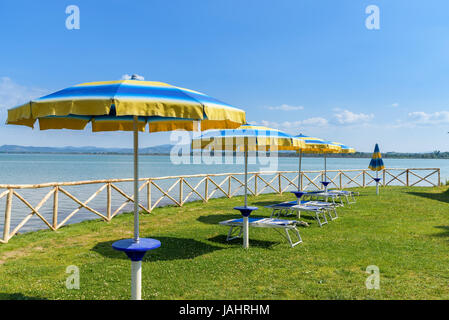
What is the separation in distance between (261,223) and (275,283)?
221cm

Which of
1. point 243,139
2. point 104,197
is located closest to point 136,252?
point 243,139

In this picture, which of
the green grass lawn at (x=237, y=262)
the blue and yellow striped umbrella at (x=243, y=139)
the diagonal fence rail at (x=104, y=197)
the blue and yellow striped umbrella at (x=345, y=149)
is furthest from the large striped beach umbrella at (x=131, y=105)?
the blue and yellow striped umbrella at (x=345, y=149)

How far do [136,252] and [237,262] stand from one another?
2.36 m

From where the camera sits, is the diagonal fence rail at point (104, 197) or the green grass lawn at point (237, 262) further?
the diagonal fence rail at point (104, 197)

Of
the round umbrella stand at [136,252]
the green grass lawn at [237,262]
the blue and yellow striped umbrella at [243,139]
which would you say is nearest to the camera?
the round umbrella stand at [136,252]

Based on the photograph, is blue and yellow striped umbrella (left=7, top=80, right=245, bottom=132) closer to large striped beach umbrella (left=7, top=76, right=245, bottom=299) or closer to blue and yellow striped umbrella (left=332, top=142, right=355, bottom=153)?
large striped beach umbrella (left=7, top=76, right=245, bottom=299)

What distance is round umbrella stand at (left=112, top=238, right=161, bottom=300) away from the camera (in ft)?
11.1

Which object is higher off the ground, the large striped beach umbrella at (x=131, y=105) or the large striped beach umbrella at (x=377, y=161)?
the large striped beach umbrella at (x=131, y=105)

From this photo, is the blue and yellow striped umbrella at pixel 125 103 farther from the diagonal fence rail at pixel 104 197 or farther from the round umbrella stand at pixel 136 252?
the diagonal fence rail at pixel 104 197

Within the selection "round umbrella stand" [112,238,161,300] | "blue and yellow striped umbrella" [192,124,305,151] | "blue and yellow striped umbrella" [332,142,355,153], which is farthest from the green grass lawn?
"blue and yellow striped umbrella" [332,142,355,153]

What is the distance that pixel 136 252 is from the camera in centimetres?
341

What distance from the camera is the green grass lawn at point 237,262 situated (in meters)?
4.20

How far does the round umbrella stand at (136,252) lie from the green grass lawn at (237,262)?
511 mm
